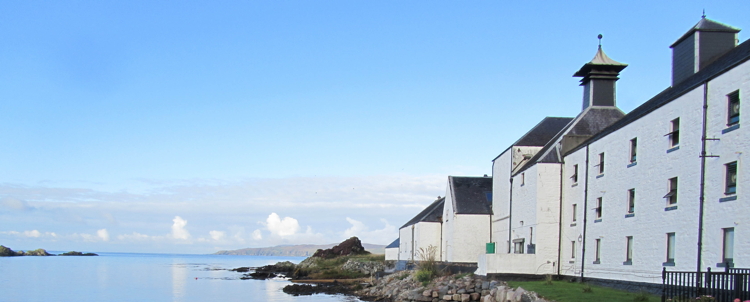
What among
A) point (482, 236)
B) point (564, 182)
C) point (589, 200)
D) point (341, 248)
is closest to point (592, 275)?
point (589, 200)

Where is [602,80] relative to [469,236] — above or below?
above

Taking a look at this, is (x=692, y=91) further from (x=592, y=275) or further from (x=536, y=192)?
(x=536, y=192)

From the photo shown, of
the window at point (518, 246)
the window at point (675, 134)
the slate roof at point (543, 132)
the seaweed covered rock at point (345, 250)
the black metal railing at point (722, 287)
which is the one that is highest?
the slate roof at point (543, 132)

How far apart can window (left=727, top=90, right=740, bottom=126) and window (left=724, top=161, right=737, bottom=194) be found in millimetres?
1246

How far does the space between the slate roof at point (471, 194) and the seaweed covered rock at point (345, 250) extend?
40.7 metres

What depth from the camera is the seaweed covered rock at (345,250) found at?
288 ft

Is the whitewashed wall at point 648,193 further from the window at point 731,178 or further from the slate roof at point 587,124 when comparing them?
the slate roof at point 587,124

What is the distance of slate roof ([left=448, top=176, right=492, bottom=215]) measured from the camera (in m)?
45.8

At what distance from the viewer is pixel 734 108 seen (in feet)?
60.6

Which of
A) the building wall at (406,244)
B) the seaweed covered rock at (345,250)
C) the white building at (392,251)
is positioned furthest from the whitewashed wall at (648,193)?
the seaweed covered rock at (345,250)

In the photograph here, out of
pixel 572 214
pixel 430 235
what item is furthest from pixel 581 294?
pixel 430 235

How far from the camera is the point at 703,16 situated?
27750 mm

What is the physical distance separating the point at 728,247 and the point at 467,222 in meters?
27.5

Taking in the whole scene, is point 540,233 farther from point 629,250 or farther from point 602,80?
point 602,80
